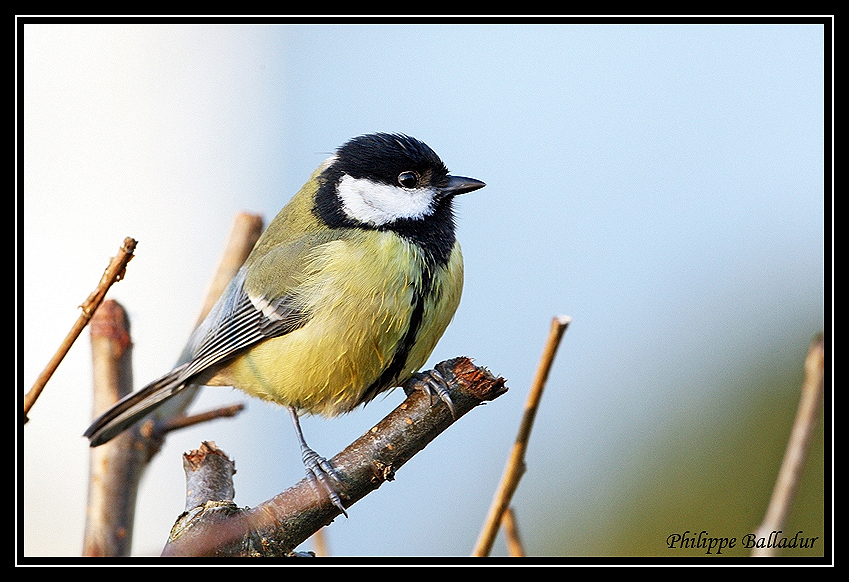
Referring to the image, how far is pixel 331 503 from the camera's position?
1.58 meters

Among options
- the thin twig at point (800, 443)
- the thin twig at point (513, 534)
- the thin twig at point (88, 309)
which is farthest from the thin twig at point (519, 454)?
the thin twig at point (88, 309)

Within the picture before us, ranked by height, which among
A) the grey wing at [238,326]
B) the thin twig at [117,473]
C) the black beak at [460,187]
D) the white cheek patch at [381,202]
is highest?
the black beak at [460,187]

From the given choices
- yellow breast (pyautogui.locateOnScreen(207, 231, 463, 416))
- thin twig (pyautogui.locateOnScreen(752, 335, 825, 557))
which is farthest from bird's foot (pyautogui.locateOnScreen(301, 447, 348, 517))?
thin twig (pyautogui.locateOnScreen(752, 335, 825, 557))

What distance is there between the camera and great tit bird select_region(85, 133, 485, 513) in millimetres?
2104

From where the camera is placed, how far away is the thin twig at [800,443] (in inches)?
46.9

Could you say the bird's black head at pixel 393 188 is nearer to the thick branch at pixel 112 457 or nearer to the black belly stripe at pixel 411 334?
the black belly stripe at pixel 411 334

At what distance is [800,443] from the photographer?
1197mm

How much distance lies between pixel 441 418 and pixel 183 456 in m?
0.66

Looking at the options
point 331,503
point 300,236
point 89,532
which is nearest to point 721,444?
point 300,236

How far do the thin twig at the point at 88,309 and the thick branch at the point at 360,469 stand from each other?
424 millimetres

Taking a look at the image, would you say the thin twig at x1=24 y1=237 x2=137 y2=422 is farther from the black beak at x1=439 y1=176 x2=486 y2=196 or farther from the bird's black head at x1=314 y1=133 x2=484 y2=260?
the black beak at x1=439 y1=176 x2=486 y2=196

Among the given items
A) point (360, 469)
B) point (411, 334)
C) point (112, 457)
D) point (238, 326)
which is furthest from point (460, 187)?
point (112, 457)

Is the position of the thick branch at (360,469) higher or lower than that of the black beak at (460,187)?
lower
